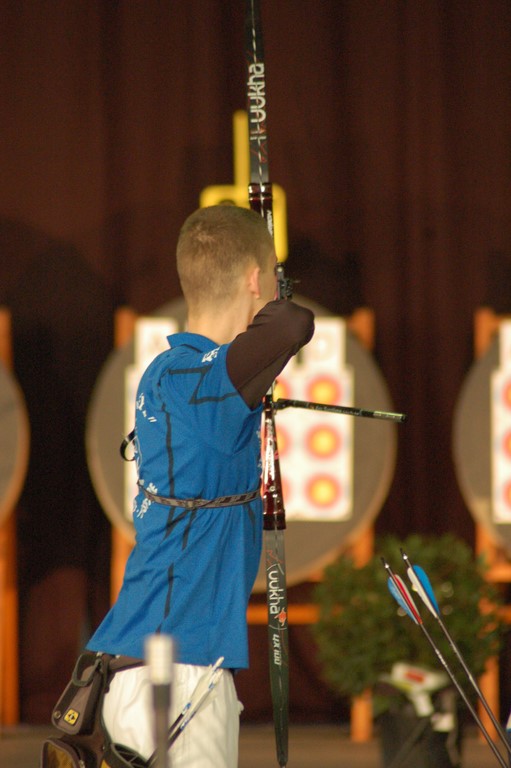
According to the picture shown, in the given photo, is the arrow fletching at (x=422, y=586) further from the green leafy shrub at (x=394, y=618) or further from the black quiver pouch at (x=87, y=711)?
the green leafy shrub at (x=394, y=618)

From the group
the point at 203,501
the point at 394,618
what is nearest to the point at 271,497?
the point at 203,501

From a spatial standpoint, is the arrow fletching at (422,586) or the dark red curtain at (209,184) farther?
the dark red curtain at (209,184)

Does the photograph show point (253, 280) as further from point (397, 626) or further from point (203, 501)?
point (397, 626)

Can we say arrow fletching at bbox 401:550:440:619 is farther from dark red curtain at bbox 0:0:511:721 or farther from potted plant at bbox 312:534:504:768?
dark red curtain at bbox 0:0:511:721

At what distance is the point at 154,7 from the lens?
11.1ft

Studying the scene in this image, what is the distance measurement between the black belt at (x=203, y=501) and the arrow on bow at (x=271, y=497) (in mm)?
118

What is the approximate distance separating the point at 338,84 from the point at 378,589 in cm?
149

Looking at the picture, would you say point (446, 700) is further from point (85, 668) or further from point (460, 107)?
point (460, 107)

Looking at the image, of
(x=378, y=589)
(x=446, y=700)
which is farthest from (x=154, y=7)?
(x=446, y=700)

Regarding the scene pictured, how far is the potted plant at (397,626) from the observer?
2629 mm

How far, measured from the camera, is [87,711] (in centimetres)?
144

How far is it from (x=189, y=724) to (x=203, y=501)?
26 cm

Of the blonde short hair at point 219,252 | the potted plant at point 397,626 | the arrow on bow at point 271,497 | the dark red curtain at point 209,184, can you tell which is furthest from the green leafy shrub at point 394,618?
the blonde short hair at point 219,252

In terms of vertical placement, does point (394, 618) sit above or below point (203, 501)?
below
